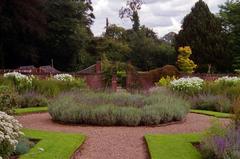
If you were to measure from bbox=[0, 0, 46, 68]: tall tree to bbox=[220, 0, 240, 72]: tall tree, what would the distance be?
56.8 feet

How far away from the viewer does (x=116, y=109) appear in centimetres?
1566

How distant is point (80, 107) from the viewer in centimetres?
1584

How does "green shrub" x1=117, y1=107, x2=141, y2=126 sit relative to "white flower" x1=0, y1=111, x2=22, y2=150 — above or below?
below

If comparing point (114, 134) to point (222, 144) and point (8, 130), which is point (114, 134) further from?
point (8, 130)

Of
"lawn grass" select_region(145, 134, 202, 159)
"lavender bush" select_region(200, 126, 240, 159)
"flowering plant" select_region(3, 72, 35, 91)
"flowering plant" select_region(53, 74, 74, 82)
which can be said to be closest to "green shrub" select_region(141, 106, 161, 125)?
"lawn grass" select_region(145, 134, 202, 159)

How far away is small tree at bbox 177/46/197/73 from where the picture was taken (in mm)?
46312

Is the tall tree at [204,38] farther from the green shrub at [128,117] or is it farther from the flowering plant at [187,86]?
the green shrub at [128,117]

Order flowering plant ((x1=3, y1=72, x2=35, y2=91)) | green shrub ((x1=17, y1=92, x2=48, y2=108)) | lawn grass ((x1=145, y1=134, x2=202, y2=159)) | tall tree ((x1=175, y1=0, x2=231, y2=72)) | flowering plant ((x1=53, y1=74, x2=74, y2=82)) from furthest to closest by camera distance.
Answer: tall tree ((x1=175, y1=0, x2=231, y2=72))
flowering plant ((x1=53, y1=74, x2=74, y2=82))
flowering plant ((x1=3, y1=72, x2=35, y2=91))
green shrub ((x1=17, y1=92, x2=48, y2=108))
lawn grass ((x1=145, y1=134, x2=202, y2=159))

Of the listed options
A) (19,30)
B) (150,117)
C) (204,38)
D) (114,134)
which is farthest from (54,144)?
(204,38)

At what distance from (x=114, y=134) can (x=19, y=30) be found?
2900 cm

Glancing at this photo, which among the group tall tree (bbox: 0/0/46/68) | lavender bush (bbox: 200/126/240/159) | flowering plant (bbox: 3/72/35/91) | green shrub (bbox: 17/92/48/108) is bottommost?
lavender bush (bbox: 200/126/240/159)

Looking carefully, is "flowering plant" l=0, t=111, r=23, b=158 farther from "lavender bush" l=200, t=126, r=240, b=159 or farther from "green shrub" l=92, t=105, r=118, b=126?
"green shrub" l=92, t=105, r=118, b=126

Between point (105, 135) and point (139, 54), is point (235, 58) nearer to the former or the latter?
point (139, 54)

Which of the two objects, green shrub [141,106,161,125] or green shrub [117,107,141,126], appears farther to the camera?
green shrub [141,106,161,125]
